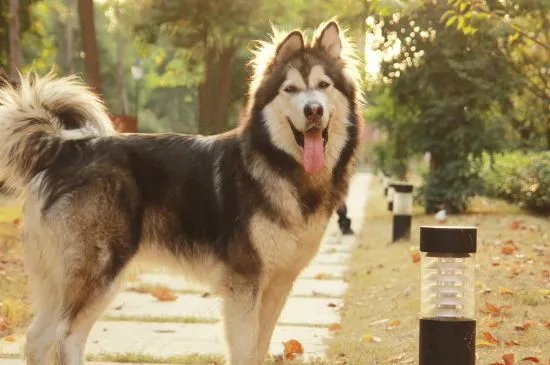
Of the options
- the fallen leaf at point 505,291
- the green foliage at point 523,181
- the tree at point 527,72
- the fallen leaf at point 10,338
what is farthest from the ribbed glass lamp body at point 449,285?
the tree at point 527,72

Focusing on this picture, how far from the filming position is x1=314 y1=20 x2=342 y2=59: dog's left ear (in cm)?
557

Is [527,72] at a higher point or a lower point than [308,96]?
lower

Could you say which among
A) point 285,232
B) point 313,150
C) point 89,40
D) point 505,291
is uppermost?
point 89,40

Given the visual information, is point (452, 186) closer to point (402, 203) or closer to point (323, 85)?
point (402, 203)

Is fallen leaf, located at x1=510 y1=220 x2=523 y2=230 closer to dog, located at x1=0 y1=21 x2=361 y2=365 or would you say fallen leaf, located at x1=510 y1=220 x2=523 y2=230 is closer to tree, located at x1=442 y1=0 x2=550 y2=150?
tree, located at x1=442 y1=0 x2=550 y2=150

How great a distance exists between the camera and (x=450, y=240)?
4.86 metres

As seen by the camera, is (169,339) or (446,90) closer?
(169,339)

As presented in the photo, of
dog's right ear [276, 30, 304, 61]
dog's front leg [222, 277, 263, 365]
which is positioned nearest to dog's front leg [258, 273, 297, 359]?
dog's front leg [222, 277, 263, 365]

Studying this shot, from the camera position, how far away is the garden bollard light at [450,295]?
16.0ft

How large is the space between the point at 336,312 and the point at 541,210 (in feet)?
36.2

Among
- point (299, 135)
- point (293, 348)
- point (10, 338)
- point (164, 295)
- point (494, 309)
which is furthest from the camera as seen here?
point (164, 295)

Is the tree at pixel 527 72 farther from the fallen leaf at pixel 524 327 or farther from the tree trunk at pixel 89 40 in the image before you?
the fallen leaf at pixel 524 327

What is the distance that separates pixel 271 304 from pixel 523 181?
14.8 metres

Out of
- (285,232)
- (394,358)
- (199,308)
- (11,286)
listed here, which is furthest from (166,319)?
(285,232)
